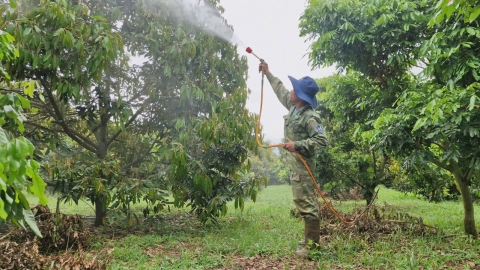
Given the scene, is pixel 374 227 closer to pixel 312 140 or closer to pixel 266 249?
pixel 266 249

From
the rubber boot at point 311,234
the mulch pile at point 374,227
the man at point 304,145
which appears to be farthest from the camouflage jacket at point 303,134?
the mulch pile at point 374,227

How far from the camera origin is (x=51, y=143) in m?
4.36

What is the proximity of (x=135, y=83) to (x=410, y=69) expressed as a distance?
3.89 metres

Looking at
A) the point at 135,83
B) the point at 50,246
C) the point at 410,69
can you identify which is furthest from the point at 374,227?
the point at 135,83

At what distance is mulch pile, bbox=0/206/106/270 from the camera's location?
269 cm

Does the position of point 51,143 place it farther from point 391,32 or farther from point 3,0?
point 391,32

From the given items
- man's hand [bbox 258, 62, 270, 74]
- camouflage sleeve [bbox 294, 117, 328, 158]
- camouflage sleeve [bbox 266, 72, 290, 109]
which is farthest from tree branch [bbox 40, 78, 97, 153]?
camouflage sleeve [bbox 294, 117, 328, 158]

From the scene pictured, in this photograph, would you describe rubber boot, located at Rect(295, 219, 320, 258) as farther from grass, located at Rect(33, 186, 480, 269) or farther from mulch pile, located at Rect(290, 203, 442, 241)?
mulch pile, located at Rect(290, 203, 442, 241)

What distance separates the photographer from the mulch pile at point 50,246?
269 centimetres

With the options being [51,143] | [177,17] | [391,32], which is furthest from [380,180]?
[51,143]

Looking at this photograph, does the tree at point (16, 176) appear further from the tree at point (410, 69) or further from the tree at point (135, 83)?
the tree at point (410, 69)

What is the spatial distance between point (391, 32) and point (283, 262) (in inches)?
111

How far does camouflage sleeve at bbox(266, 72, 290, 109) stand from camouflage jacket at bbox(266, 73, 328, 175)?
2 cm

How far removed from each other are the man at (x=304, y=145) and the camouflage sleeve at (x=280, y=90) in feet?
0.80
